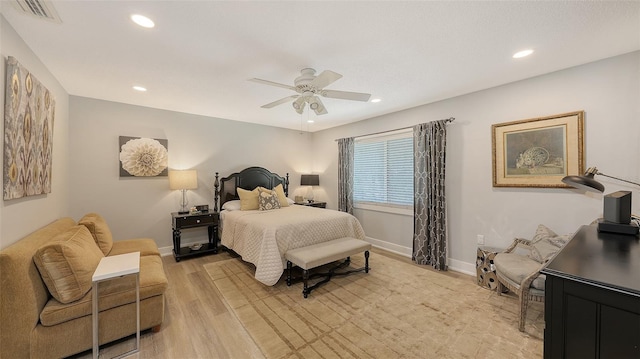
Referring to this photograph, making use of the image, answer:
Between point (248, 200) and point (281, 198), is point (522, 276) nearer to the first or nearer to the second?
point (281, 198)

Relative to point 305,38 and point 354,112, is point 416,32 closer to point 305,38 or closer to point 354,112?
point 305,38

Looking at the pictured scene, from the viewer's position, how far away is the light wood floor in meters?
1.86

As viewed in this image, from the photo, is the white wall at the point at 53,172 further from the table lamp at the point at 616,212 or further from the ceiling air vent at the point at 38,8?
the table lamp at the point at 616,212

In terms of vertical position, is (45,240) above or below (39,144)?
below

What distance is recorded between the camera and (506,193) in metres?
2.96

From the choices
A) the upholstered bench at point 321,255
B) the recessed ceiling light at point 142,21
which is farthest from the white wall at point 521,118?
the recessed ceiling light at point 142,21

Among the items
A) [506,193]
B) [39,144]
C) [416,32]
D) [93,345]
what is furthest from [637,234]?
[39,144]

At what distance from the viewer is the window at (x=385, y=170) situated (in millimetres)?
4062

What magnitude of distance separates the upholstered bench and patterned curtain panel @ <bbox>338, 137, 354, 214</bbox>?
163 centimetres

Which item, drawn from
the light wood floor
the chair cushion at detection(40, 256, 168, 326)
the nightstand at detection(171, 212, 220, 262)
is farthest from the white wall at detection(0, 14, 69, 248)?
the nightstand at detection(171, 212, 220, 262)

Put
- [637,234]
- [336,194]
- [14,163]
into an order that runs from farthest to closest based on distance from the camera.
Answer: [336,194] < [14,163] < [637,234]

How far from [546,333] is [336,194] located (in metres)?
4.40

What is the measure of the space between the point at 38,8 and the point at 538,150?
462 cm

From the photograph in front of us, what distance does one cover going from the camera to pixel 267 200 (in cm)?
429
